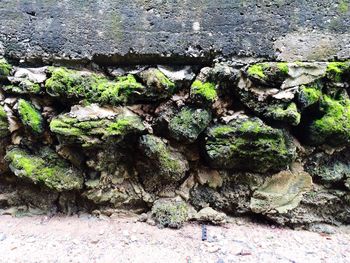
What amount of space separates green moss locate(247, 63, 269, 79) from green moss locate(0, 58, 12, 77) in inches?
67.5

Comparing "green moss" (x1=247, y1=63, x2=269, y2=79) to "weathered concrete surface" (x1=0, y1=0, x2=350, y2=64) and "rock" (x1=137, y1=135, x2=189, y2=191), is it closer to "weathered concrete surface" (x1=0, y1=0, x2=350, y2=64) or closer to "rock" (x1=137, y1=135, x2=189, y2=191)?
"weathered concrete surface" (x1=0, y1=0, x2=350, y2=64)

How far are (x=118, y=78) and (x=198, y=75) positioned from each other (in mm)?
579

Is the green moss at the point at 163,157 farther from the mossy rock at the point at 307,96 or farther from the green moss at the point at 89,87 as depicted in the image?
the mossy rock at the point at 307,96

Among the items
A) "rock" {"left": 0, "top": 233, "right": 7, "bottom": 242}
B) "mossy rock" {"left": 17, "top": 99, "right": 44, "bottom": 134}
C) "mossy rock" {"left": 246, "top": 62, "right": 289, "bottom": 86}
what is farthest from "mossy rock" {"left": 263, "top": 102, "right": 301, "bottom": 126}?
"rock" {"left": 0, "top": 233, "right": 7, "bottom": 242}

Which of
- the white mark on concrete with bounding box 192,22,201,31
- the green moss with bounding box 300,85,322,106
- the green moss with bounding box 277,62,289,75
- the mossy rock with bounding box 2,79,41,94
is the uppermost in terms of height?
the white mark on concrete with bounding box 192,22,201,31

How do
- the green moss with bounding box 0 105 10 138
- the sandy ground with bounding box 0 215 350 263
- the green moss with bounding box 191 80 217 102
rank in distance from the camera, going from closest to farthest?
1. the sandy ground with bounding box 0 215 350 263
2. the green moss with bounding box 191 80 217 102
3. the green moss with bounding box 0 105 10 138

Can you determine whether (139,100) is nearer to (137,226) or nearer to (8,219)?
(137,226)

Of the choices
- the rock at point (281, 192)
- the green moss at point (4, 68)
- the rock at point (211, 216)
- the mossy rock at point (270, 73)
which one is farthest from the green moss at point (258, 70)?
the green moss at point (4, 68)

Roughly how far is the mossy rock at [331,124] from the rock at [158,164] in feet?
3.12

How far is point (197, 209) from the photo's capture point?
2105 mm

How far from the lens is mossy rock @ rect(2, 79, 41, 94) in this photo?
1.93 metres

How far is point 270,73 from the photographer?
189 centimetres

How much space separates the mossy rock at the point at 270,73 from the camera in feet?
6.19

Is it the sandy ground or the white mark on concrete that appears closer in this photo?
the sandy ground
